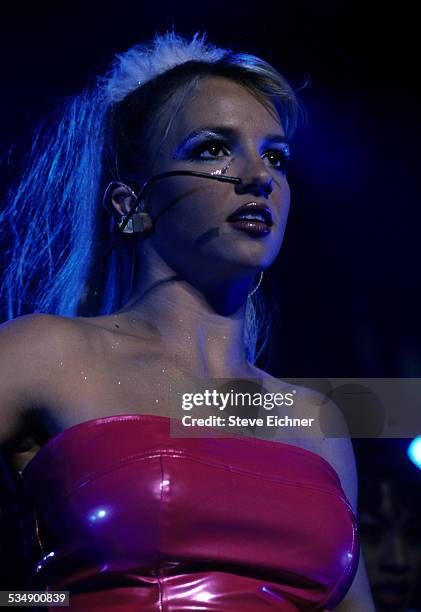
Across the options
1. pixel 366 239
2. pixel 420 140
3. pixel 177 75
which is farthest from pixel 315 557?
pixel 420 140

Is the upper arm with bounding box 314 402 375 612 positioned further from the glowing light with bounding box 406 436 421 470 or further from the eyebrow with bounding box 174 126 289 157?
the eyebrow with bounding box 174 126 289 157

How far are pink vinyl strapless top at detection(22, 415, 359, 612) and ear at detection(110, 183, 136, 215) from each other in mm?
519

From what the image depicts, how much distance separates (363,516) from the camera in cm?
217

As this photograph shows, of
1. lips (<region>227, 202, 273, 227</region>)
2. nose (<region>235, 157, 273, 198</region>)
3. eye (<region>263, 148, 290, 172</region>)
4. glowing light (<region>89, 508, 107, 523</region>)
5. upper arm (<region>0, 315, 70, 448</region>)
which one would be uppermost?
eye (<region>263, 148, 290, 172</region>)

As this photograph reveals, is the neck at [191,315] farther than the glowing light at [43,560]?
Yes

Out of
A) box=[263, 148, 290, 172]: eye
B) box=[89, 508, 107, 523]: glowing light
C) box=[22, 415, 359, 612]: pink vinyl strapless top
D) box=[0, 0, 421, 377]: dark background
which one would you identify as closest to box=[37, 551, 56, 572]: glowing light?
box=[22, 415, 359, 612]: pink vinyl strapless top

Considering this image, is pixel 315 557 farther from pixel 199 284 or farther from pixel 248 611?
pixel 199 284

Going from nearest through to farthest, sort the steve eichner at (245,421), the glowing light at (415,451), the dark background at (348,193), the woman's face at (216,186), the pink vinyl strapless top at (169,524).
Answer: the pink vinyl strapless top at (169,524) < the steve eichner at (245,421) < the woman's face at (216,186) < the glowing light at (415,451) < the dark background at (348,193)

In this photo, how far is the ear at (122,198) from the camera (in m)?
1.64

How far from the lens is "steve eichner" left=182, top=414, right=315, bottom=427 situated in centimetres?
138

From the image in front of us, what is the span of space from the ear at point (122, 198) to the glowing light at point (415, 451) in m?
1.01

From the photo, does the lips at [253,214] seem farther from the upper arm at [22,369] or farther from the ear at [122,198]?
the upper arm at [22,369]

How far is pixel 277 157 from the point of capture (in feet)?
5.45

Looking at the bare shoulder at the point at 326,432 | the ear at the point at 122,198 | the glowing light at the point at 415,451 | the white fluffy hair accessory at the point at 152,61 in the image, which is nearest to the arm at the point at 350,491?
the bare shoulder at the point at 326,432
